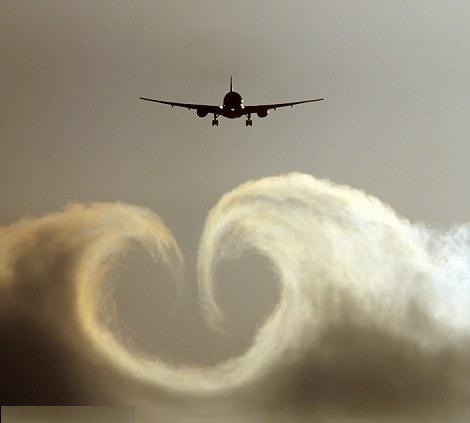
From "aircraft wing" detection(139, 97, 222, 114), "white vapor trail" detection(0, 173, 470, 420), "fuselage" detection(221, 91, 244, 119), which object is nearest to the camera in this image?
"fuselage" detection(221, 91, 244, 119)

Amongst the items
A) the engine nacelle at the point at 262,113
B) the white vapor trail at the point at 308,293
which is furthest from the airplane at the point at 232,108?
the white vapor trail at the point at 308,293

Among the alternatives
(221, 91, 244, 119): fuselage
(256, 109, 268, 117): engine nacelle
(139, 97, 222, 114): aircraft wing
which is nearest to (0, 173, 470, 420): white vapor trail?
(256, 109, 268, 117): engine nacelle

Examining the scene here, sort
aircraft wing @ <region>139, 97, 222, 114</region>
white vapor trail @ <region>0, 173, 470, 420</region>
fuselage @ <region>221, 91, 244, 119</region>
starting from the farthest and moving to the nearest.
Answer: white vapor trail @ <region>0, 173, 470, 420</region>
aircraft wing @ <region>139, 97, 222, 114</region>
fuselage @ <region>221, 91, 244, 119</region>

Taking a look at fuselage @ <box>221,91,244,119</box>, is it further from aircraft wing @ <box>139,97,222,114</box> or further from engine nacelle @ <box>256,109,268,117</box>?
engine nacelle @ <box>256,109,268,117</box>

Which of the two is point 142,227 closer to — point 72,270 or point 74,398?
point 72,270

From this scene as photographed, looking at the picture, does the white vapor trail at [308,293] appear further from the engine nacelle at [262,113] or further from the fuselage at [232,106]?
the fuselage at [232,106]

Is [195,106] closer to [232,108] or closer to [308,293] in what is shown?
[232,108]
